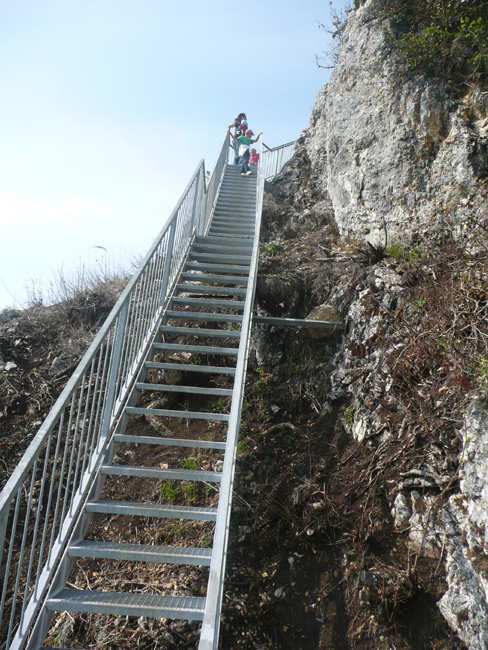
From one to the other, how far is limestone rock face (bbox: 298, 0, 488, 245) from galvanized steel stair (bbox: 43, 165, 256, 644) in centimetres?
208

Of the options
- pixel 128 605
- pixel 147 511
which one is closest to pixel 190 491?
pixel 147 511

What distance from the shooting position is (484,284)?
408 cm

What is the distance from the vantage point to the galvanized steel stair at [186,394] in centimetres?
287

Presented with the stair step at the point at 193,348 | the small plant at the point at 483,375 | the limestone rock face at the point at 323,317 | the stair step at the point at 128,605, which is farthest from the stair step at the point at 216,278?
the stair step at the point at 128,605

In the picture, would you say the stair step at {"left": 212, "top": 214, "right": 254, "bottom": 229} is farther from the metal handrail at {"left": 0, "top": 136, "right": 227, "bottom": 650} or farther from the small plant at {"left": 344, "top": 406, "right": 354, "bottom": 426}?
the small plant at {"left": 344, "top": 406, "right": 354, "bottom": 426}

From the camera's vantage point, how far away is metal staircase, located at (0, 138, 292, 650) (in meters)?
2.71

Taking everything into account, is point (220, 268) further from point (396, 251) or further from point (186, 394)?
point (396, 251)

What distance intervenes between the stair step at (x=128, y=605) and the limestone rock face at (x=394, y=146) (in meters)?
4.70

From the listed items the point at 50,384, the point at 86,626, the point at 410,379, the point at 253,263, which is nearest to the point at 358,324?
the point at 410,379

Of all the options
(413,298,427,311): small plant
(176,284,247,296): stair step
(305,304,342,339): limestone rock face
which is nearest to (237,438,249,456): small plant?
(305,304,342,339): limestone rock face

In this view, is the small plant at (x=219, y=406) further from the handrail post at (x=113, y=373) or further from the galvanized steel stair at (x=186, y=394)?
the handrail post at (x=113, y=373)

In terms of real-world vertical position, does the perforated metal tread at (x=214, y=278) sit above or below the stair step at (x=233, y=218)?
below

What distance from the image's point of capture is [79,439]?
4.77 m

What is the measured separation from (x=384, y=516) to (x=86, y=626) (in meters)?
2.65
